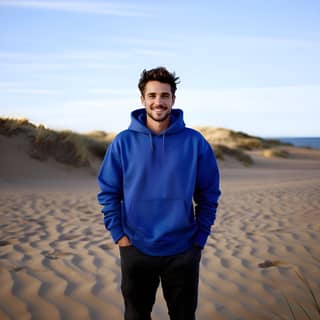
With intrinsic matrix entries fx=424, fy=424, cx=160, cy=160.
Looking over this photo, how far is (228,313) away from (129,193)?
183cm

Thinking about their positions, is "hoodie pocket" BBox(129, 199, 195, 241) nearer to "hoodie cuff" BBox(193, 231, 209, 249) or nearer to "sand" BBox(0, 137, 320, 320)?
"hoodie cuff" BBox(193, 231, 209, 249)

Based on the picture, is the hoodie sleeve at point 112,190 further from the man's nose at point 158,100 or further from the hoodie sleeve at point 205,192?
the hoodie sleeve at point 205,192

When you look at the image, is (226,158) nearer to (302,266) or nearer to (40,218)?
(40,218)

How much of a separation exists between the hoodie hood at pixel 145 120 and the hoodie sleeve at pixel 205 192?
20 centimetres

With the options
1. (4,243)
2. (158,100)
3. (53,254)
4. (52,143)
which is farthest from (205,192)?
(52,143)

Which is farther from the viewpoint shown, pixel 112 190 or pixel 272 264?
pixel 272 264

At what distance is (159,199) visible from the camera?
245 cm

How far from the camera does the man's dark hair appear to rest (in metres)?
2.53

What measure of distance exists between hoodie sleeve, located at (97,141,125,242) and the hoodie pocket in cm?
12

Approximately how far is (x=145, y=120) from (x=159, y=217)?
2.10 ft

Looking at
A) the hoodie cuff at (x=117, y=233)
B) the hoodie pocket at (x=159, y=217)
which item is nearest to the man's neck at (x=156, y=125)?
the hoodie pocket at (x=159, y=217)

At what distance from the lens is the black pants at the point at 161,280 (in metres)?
2.49

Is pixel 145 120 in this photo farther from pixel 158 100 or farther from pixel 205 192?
pixel 205 192

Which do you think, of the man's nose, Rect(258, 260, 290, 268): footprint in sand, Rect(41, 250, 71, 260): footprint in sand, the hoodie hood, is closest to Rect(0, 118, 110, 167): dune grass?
Rect(41, 250, 71, 260): footprint in sand
